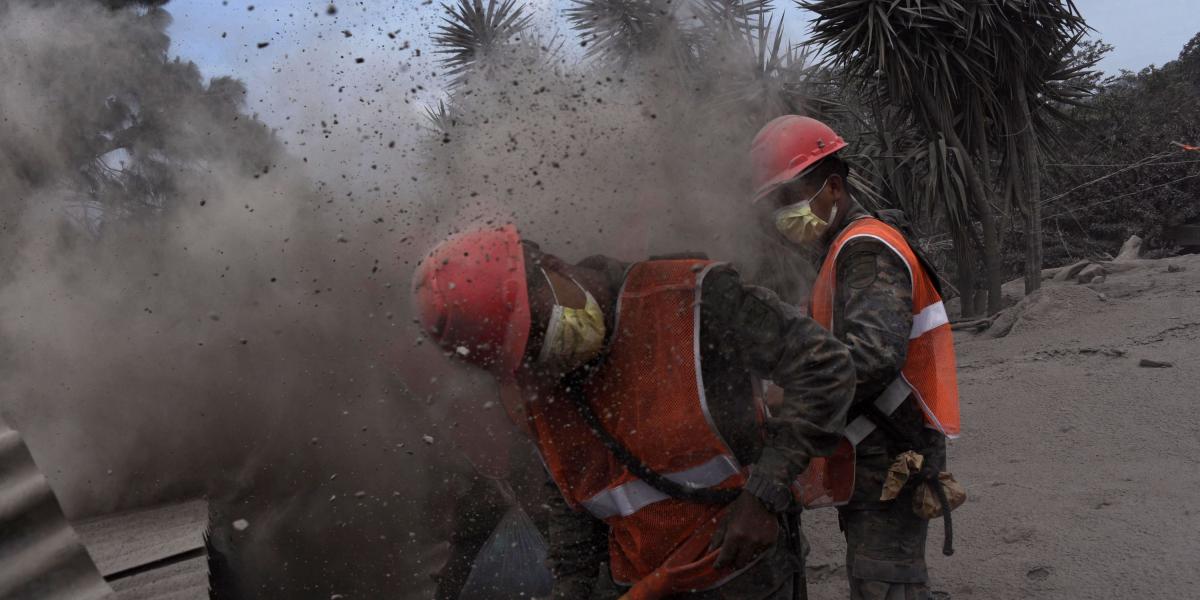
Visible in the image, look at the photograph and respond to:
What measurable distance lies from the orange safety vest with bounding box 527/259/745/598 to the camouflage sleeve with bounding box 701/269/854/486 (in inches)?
3.0

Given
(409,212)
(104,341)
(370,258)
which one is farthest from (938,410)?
(104,341)

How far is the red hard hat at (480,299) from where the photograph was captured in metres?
1.72

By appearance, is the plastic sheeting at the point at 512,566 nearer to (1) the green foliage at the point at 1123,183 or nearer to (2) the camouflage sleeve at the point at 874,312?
(2) the camouflage sleeve at the point at 874,312

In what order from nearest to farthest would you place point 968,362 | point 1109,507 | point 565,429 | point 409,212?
point 565,429 < point 409,212 < point 1109,507 < point 968,362

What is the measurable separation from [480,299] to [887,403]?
124 centimetres

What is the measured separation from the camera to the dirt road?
135 inches

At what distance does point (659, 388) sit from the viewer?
1.88 meters

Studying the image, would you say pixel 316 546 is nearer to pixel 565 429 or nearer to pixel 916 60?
pixel 565 429

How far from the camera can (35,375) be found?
10.5 ft

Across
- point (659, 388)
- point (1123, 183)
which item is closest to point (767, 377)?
point (659, 388)

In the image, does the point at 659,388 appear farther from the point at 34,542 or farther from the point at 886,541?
the point at 34,542

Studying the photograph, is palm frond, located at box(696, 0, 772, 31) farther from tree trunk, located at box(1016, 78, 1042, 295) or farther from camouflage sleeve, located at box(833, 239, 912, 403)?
tree trunk, located at box(1016, 78, 1042, 295)

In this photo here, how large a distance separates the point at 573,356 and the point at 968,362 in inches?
257

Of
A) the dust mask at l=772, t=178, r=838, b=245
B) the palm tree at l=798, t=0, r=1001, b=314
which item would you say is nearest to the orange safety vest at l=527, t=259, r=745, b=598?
the dust mask at l=772, t=178, r=838, b=245
